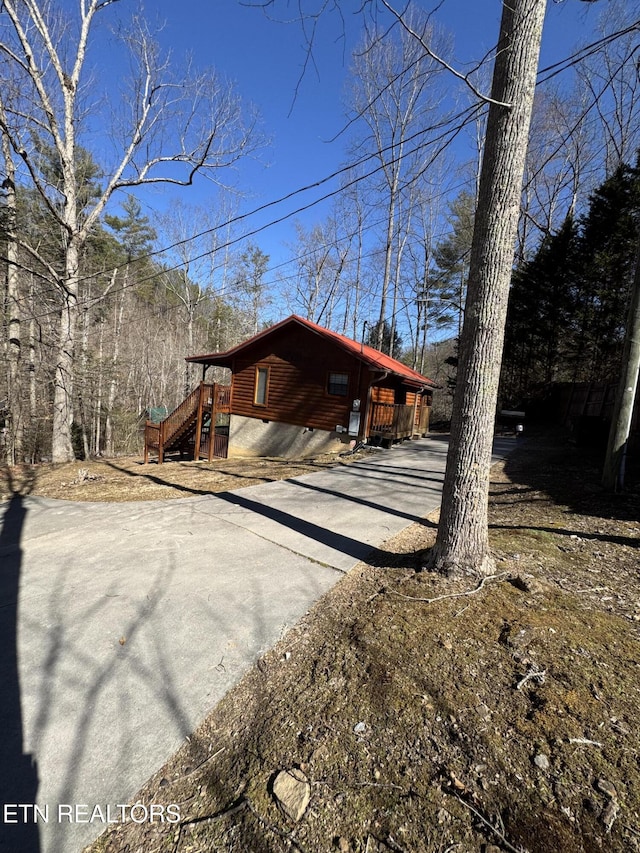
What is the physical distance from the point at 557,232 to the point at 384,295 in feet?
33.4

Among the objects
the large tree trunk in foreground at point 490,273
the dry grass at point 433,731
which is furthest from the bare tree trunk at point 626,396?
the large tree trunk in foreground at point 490,273

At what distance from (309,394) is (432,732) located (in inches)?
470

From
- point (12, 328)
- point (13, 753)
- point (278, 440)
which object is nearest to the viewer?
point (13, 753)

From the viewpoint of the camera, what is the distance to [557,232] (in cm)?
2009

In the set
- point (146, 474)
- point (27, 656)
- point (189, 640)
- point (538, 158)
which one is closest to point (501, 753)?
point (189, 640)

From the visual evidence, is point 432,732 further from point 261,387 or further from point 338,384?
point 261,387

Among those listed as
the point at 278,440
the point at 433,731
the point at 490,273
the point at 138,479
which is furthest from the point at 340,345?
the point at 433,731

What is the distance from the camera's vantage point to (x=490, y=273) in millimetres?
2826

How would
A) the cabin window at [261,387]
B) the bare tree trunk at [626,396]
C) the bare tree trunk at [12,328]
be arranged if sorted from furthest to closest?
1. the cabin window at [261,387]
2. the bare tree trunk at [12,328]
3. the bare tree trunk at [626,396]

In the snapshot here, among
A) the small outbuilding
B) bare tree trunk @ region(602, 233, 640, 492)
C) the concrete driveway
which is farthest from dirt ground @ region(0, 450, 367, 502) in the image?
bare tree trunk @ region(602, 233, 640, 492)

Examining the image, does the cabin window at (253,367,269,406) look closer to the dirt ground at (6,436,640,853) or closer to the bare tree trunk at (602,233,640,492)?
the bare tree trunk at (602,233,640,492)

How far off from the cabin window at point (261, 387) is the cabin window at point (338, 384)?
2.95m

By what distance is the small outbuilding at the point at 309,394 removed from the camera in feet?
39.7

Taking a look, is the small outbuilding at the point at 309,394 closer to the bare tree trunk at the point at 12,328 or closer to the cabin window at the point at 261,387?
the cabin window at the point at 261,387
